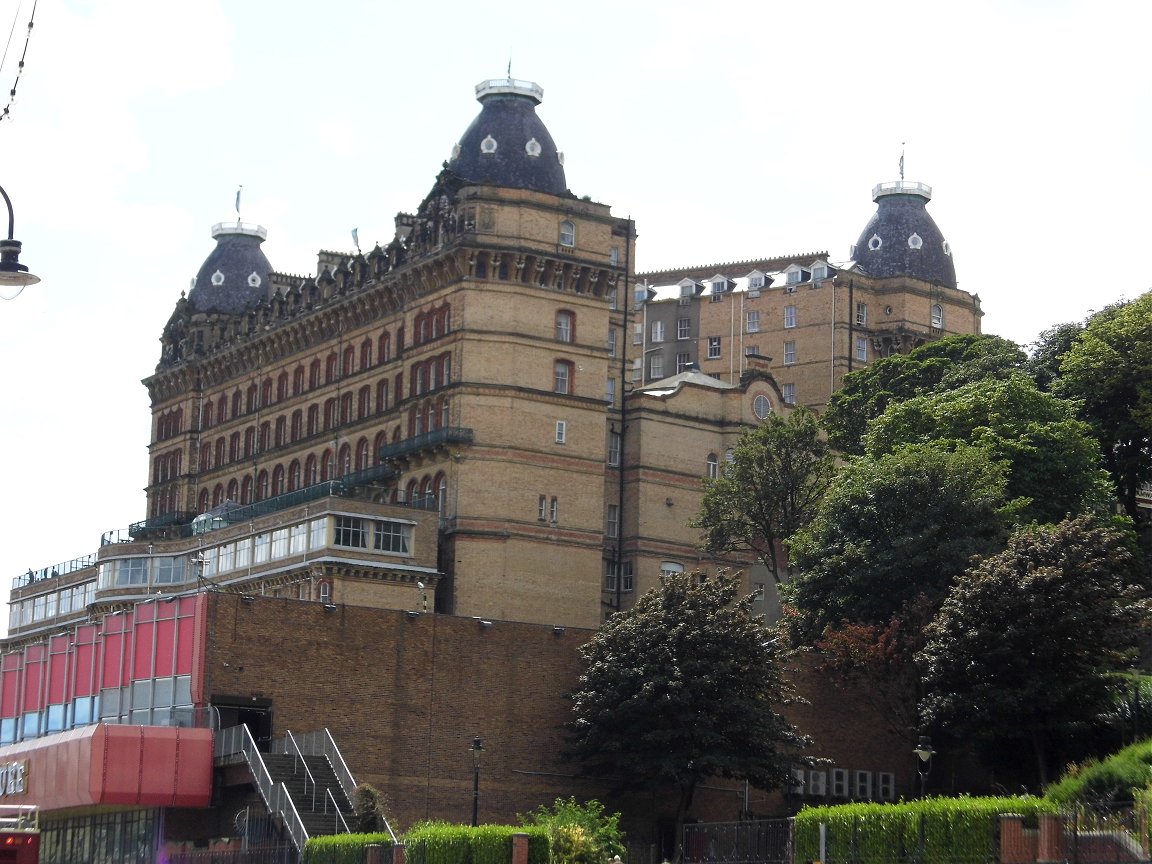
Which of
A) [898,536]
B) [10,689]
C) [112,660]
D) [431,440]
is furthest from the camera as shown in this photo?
[431,440]

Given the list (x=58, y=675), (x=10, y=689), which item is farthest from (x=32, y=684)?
(x=58, y=675)

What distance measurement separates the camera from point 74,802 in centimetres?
6362

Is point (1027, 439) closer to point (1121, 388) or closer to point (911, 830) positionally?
point (1121, 388)

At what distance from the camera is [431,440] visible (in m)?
95.2

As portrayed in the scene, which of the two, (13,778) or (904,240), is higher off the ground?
(904,240)

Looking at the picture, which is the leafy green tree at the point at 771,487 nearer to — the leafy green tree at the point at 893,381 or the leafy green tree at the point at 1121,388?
the leafy green tree at the point at 893,381

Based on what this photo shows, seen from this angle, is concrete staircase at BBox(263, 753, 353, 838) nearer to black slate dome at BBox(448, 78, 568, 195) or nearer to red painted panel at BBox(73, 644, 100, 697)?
red painted panel at BBox(73, 644, 100, 697)

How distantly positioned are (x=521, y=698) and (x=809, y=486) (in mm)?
26765

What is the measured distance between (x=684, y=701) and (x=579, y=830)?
14305 millimetres

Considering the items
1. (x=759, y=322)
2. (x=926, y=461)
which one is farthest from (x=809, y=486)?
(x=759, y=322)

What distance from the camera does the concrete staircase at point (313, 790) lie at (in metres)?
59.7

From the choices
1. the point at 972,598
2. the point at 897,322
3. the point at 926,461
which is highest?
the point at 897,322

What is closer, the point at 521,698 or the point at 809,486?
the point at 521,698

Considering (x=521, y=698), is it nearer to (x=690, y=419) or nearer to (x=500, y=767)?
(x=500, y=767)
